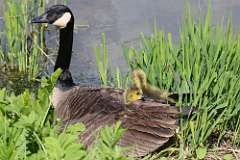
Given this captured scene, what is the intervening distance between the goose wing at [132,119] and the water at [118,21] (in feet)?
5.36

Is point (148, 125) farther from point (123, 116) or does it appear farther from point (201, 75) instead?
point (201, 75)

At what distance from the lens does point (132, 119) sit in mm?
4215

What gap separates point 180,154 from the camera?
405 centimetres

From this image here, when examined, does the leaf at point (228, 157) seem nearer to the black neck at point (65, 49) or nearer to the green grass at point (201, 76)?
the green grass at point (201, 76)

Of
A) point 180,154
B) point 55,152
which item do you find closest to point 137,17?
point 180,154

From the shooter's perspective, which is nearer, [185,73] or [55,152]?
[55,152]

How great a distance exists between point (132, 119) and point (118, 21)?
2782 millimetres

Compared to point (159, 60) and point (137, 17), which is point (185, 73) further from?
point (137, 17)

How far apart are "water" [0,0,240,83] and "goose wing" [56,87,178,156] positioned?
5.36 feet

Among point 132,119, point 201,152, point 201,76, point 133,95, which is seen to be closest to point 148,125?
point 132,119

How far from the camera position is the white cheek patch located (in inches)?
204

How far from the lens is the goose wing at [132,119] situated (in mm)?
4145

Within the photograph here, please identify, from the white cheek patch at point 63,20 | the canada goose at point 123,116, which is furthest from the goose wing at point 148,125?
the white cheek patch at point 63,20

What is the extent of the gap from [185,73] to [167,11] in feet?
8.34
